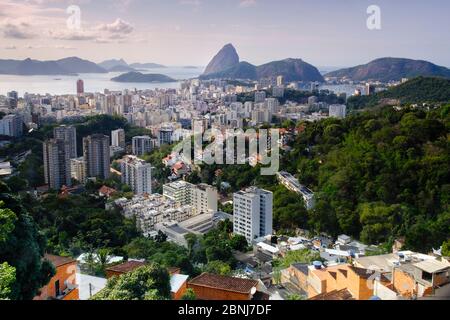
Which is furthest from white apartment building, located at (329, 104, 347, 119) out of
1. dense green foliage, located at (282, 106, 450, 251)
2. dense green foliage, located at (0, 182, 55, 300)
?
dense green foliage, located at (0, 182, 55, 300)

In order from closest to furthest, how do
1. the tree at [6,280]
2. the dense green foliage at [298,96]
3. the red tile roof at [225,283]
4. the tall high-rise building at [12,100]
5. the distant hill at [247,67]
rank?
the tree at [6,280], the red tile roof at [225,283], the distant hill at [247,67], the tall high-rise building at [12,100], the dense green foliage at [298,96]

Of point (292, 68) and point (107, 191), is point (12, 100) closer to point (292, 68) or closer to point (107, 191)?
point (107, 191)

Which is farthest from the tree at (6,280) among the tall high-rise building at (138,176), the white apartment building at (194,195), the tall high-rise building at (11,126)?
the tall high-rise building at (11,126)

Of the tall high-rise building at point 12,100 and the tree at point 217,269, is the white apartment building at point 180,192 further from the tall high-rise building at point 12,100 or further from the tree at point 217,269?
the tall high-rise building at point 12,100

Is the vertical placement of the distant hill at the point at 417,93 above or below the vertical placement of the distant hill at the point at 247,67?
below

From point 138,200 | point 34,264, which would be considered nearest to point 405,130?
point 138,200

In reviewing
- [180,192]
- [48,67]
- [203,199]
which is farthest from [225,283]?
[180,192]

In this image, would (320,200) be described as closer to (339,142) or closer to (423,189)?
(423,189)
